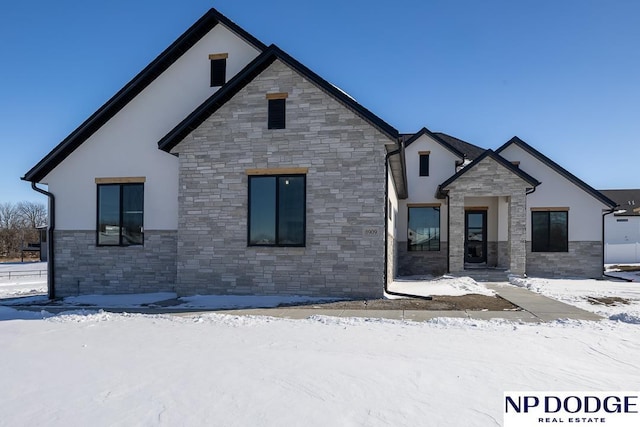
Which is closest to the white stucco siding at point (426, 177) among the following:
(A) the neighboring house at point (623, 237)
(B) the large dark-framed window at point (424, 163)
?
(B) the large dark-framed window at point (424, 163)

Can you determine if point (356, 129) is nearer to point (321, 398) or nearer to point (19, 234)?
point (321, 398)

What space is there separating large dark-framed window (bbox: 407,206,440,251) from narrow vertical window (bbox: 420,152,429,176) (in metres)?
1.66

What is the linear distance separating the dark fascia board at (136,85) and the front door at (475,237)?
12654 mm

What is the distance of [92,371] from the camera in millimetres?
5324

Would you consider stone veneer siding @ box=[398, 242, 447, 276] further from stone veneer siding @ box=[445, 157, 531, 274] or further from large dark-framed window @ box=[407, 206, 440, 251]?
stone veneer siding @ box=[445, 157, 531, 274]

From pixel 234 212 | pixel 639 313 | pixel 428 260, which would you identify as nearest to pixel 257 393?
pixel 234 212

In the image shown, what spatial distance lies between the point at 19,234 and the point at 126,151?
160 feet

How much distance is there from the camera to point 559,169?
19.5 meters

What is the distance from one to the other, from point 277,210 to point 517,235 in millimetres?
10560

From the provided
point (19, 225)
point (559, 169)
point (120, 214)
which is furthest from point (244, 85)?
point (19, 225)

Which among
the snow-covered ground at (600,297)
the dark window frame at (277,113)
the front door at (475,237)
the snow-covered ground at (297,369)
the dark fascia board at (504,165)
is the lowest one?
the snow-covered ground at (600,297)

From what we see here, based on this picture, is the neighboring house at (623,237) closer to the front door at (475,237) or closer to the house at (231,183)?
the front door at (475,237)

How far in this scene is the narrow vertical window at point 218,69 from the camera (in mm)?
13180

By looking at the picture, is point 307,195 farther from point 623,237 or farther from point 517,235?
point 623,237
